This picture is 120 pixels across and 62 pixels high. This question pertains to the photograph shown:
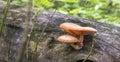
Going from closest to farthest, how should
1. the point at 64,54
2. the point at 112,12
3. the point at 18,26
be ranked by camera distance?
the point at 64,54
the point at 18,26
the point at 112,12

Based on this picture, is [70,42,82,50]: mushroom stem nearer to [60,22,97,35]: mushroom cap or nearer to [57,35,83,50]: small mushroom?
[57,35,83,50]: small mushroom

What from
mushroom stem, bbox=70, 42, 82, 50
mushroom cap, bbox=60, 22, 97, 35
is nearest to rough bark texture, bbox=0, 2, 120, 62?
mushroom stem, bbox=70, 42, 82, 50

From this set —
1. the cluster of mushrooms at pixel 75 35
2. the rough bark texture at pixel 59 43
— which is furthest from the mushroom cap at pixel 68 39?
the rough bark texture at pixel 59 43

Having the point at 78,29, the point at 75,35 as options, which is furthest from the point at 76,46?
the point at 78,29

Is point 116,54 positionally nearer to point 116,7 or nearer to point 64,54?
point 64,54

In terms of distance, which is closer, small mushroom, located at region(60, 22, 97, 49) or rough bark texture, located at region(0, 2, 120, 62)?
small mushroom, located at region(60, 22, 97, 49)

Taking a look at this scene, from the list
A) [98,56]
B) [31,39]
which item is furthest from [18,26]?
[98,56]
